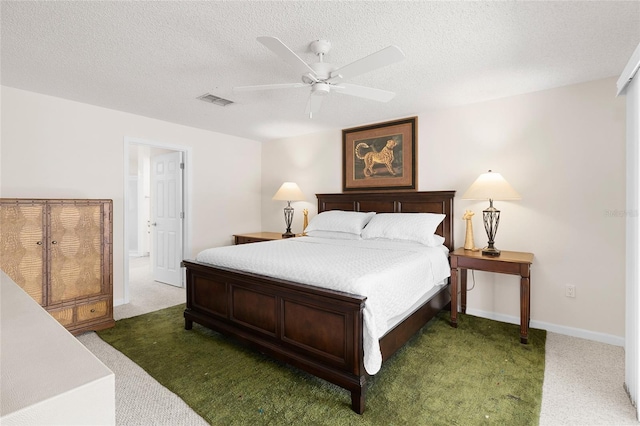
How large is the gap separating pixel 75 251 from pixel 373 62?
3.12 metres

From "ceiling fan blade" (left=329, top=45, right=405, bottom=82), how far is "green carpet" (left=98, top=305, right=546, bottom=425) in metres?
2.07

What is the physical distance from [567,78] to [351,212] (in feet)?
8.22

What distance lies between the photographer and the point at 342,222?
153 inches

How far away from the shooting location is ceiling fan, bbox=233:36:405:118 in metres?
1.81

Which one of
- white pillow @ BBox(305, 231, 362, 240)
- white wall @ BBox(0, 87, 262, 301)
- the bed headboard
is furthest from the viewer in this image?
white pillow @ BBox(305, 231, 362, 240)

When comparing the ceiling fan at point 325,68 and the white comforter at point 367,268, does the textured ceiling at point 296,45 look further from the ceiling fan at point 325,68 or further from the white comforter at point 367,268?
the white comforter at point 367,268

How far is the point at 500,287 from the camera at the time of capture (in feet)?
10.9

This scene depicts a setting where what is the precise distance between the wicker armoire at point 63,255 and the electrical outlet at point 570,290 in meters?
4.39

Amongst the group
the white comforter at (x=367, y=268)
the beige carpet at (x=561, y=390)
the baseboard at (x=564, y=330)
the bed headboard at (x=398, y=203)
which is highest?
the bed headboard at (x=398, y=203)

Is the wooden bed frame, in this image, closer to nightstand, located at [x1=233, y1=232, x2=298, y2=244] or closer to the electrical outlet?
the electrical outlet

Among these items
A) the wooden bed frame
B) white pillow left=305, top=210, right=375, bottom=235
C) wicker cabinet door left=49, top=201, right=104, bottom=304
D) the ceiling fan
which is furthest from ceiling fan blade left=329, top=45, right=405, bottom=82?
wicker cabinet door left=49, top=201, right=104, bottom=304

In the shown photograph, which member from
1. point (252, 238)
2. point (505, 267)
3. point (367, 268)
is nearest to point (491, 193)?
point (505, 267)

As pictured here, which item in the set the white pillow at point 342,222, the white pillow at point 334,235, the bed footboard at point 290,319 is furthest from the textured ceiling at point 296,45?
the bed footboard at point 290,319

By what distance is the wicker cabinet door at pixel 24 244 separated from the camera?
264cm
